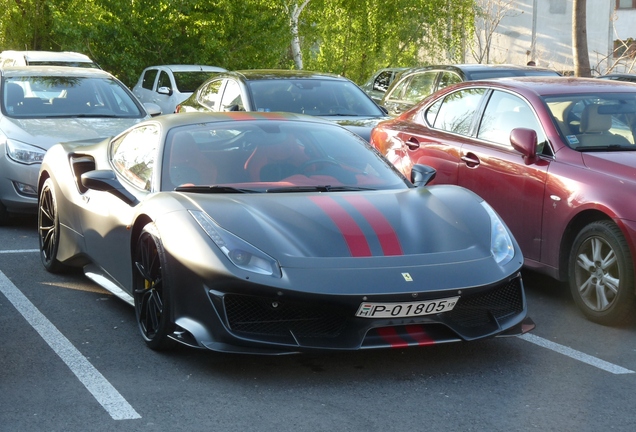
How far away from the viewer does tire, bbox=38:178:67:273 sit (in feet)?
25.0

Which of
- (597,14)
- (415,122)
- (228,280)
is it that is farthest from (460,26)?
(228,280)

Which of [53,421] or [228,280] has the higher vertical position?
[228,280]

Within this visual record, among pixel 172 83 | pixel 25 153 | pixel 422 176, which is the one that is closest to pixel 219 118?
pixel 422 176

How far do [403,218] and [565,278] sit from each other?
1.81m

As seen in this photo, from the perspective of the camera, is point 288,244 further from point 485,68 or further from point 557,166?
point 485,68

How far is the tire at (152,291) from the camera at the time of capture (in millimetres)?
5406

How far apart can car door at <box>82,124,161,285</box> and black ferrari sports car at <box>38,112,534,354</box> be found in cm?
2

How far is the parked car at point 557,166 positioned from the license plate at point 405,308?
1.64 m

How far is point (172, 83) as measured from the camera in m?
19.9

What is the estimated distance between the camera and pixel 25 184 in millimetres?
9859

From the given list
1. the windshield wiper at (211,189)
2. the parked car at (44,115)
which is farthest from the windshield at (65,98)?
the windshield wiper at (211,189)

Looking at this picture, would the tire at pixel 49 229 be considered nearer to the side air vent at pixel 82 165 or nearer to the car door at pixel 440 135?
the side air vent at pixel 82 165

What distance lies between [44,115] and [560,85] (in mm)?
5591

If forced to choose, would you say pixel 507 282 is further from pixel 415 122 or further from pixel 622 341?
pixel 415 122
